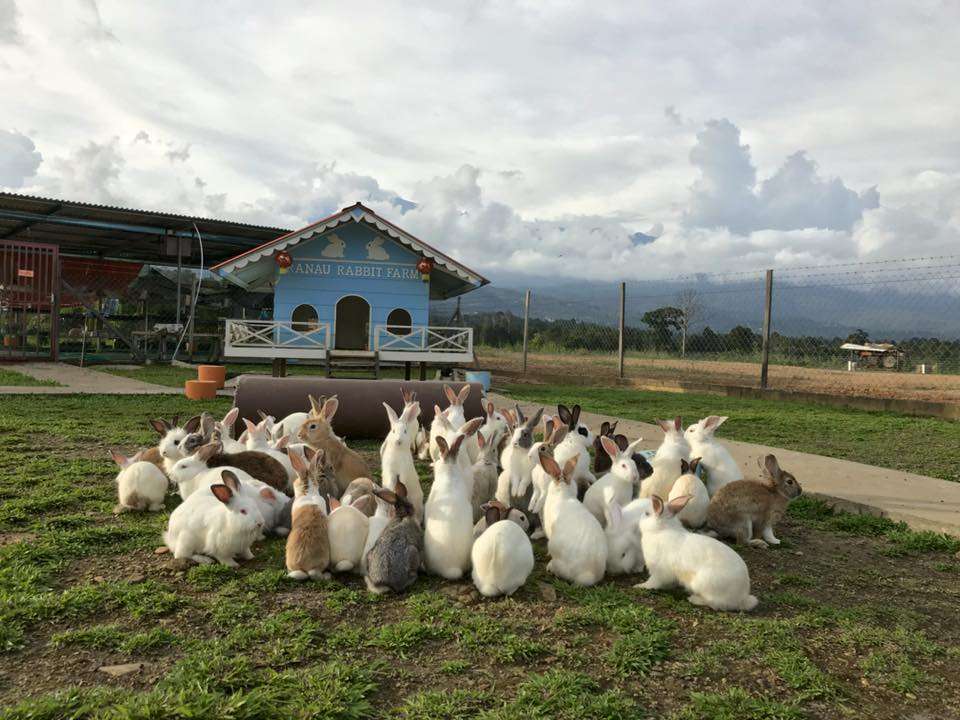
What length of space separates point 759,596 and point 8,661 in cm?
351

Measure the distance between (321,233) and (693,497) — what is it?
1228cm

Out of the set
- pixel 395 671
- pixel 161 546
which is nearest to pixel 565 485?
pixel 395 671

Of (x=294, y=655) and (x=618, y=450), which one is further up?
(x=618, y=450)

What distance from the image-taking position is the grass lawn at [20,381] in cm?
1220

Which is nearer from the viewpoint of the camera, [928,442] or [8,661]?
[8,661]

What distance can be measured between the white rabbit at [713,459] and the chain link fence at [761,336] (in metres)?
6.84

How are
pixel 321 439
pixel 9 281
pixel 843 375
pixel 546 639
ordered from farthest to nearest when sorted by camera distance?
pixel 9 281 → pixel 843 375 → pixel 321 439 → pixel 546 639

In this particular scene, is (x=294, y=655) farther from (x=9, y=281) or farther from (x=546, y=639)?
(x=9, y=281)

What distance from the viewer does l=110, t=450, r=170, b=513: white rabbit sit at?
4832mm

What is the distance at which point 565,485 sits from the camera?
408 centimetres

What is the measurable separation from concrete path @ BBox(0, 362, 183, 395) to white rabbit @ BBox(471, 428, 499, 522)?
858 centimetres

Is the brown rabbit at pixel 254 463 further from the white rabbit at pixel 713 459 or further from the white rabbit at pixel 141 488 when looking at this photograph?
the white rabbit at pixel 713 459

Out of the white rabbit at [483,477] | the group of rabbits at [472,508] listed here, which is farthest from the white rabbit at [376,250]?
the white rabbit at [483,477]

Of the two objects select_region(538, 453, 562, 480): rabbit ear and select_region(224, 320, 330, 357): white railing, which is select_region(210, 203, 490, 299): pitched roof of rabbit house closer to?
select_region(224, 320, 330, 357): white railing
